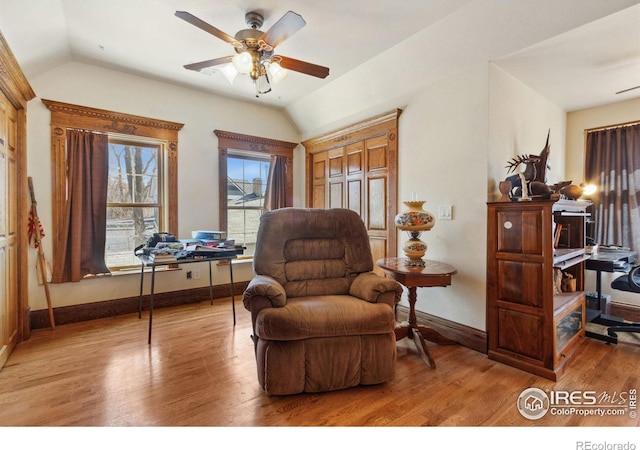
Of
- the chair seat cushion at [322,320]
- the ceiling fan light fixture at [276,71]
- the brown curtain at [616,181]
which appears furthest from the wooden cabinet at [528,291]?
the ceiling fan light fixture at [276,71]

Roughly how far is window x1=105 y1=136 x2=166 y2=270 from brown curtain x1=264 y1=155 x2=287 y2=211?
1451 millimetres

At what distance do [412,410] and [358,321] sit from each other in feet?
1.87

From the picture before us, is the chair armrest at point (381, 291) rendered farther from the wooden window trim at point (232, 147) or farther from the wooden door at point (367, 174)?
the wooden window trim at point (232, 147)

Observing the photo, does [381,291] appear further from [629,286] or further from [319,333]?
[629,286]

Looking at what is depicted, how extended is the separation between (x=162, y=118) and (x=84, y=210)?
53.7 inches

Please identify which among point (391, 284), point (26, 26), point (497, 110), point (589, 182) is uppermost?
point (26, 26)

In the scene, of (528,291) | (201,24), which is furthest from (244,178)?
(528,291)

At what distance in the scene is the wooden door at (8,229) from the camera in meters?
2.28

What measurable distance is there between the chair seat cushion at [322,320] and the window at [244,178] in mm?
2537

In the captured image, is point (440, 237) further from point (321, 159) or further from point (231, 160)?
point (231, 160)

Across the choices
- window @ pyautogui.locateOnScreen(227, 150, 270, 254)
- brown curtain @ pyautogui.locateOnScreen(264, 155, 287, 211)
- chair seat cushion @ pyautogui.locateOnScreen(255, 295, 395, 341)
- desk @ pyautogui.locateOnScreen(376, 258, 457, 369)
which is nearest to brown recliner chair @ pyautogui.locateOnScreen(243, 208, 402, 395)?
chair seat cushion @ pyautogui.locateOnScreen(255, 295, 395, 341)

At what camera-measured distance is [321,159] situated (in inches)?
178

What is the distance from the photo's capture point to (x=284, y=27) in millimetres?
1898
